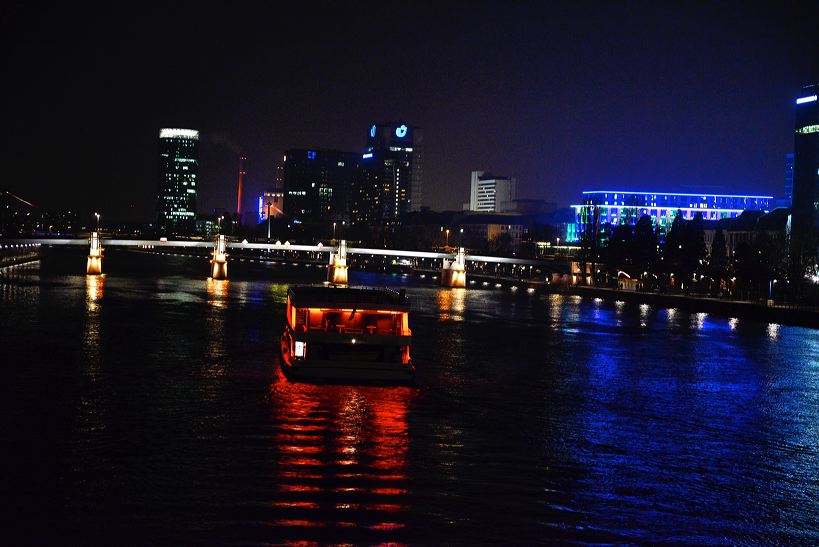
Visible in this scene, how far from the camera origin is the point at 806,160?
137 metres

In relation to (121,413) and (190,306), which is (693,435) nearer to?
(121,413)

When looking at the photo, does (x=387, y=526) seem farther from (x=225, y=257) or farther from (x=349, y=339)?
(x=225, y=257)

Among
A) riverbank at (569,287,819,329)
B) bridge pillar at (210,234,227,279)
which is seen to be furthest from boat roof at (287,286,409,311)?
bridge pillar at (210,234,227,279)

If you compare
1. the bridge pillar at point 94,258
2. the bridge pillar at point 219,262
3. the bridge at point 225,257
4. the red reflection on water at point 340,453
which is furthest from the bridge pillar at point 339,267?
the red reflection on water at point 340,453

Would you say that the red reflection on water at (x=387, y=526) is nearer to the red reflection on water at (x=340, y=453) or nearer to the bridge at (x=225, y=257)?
the red reflection on water at (x=340, y=453)

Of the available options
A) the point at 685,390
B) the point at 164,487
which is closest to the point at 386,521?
the point at 164,487

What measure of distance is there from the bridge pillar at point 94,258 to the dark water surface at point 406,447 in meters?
80.8

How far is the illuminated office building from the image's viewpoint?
5271 inches

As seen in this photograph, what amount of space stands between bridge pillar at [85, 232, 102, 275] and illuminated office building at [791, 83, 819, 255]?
84.2 metres

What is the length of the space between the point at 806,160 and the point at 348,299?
393ft

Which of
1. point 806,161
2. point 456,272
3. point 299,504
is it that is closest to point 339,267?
point 456,272

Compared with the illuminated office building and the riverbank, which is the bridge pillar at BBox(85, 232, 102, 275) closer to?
the riverbank

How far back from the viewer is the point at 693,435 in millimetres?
24469

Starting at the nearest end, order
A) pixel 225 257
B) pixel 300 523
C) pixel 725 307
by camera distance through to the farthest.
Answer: pixel 300 523, pixel 725 307, pixel 225 257
